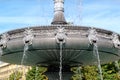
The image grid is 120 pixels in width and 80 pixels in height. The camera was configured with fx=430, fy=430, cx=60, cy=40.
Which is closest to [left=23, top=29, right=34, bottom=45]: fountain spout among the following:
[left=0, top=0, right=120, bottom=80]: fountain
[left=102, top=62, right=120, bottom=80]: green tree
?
[left=0, top=0, right=120, bottom=80]: fountain

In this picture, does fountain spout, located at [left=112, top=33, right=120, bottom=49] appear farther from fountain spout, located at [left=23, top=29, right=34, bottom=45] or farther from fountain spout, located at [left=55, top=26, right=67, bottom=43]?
fountain spout, located at [left=23, top=29, right=34, bottom=45]

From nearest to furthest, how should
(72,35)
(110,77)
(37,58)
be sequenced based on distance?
(72,35) → (37,58) → (110,77)

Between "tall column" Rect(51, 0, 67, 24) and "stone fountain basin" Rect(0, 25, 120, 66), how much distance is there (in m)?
1.31

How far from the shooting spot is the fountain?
12734 mm

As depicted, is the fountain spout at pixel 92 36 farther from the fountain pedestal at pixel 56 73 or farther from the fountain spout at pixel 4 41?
the fountain spout at pixel 4 41

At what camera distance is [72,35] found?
1276cm

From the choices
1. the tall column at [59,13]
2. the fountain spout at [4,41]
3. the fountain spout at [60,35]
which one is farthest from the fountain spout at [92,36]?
the fountain spout at [4,41]

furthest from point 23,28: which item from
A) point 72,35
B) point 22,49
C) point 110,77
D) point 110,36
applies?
point 110,77

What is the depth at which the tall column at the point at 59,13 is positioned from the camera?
14.3m

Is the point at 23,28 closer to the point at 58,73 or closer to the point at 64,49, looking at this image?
the point at 64,49

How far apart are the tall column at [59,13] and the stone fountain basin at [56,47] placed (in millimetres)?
1313

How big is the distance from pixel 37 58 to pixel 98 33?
2200mm

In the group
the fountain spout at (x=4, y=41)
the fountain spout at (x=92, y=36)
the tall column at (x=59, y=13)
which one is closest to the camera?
the fountain spout at (x=92, y=36)

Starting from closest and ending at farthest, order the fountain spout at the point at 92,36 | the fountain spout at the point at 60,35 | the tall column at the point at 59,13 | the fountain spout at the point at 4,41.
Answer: the fountain spout at the point at 60,35 → the fountain spout at the point at 92,36 → the fountain spout at the point at 4,41 → the tall column at the point at 59,13
